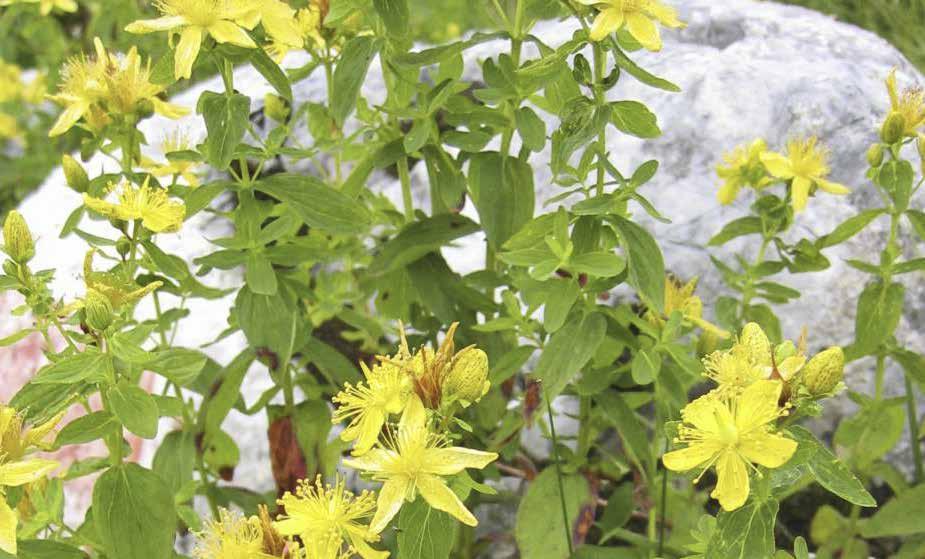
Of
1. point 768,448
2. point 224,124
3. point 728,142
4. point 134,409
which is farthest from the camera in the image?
point 728,142

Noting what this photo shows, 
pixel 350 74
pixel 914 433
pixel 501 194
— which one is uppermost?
pixel 350 74

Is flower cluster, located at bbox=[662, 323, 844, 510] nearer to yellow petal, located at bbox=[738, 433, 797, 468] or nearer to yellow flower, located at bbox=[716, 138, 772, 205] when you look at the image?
yellow petal, located at bbox=[738, 433, 797, 468]

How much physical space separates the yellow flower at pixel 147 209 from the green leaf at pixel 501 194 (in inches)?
13.3

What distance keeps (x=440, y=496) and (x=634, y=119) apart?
446 millimetres

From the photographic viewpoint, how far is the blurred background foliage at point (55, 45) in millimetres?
2609

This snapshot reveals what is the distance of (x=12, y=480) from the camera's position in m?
0.82

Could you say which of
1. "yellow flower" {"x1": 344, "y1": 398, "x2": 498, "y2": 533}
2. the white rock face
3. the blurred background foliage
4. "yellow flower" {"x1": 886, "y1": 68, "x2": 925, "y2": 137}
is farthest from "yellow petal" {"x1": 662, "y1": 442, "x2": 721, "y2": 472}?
the blurred background foliage

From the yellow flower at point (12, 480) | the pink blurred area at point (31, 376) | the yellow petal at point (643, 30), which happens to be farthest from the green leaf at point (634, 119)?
the pink blurred area at point (31, 376)

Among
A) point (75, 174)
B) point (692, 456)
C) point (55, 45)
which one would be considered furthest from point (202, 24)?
point (55, 45)

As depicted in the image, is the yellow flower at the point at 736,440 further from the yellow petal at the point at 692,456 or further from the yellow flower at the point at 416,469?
the yellow flower at the point at 416,469

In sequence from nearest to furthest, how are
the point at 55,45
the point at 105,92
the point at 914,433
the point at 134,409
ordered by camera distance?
the point at 134,409, the point at 105,92, the point at 914,433, the point at 55,45

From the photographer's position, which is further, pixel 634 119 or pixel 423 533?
pixel 634 119

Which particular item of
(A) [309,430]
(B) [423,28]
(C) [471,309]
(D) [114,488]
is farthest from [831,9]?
(D) [114,488]

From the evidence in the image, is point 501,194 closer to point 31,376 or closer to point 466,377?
point 466,377
